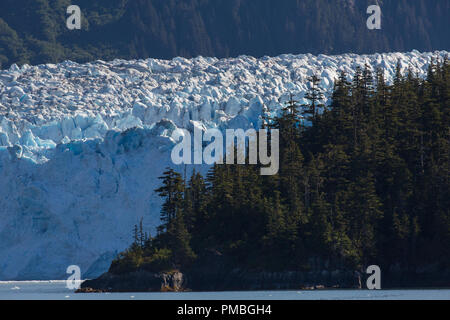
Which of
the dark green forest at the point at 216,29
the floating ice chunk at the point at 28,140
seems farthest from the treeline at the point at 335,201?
the dark green forest at the point at 216,29

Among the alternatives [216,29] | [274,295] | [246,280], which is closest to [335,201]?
[246,280]

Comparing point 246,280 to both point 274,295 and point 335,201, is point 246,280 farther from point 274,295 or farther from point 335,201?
point 274,295

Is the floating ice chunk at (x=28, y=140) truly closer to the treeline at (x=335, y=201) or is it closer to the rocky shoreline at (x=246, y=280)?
the treeline at (x=335, y=201)

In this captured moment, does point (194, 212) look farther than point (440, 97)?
No

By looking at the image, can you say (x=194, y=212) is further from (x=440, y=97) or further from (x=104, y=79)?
(x=104, y=79)
